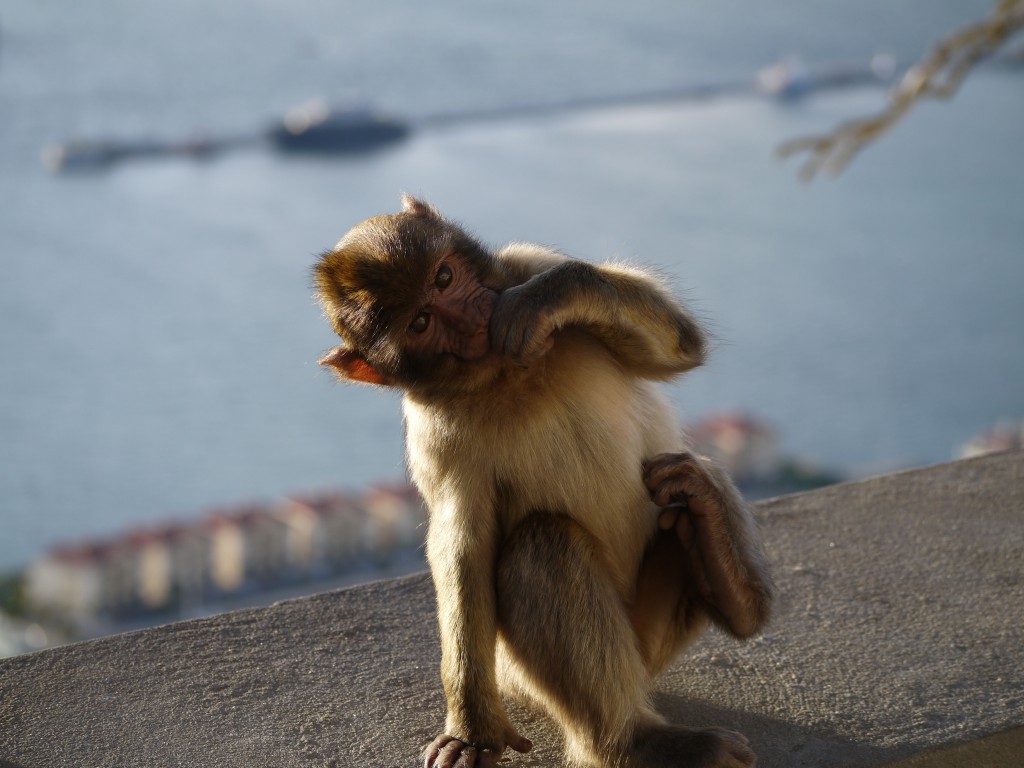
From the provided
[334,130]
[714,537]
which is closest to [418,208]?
[714,537]

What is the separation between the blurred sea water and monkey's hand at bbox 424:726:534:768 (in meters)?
25.1

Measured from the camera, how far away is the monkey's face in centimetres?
237

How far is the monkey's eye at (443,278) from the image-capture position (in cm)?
238

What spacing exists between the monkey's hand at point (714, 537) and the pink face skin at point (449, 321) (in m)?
Answer: 0.47

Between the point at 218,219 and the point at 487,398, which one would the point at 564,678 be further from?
the point at 218,219

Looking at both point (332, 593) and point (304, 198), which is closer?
point (332, 593)

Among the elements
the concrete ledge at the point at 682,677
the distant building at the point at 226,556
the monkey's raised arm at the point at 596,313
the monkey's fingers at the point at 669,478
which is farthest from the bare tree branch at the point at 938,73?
the distant building at the point at 226,556

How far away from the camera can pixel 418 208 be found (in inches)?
101

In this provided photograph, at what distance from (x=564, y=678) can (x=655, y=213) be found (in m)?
34.7

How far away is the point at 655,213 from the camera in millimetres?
36406

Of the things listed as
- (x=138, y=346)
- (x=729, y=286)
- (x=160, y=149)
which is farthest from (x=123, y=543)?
(x=729, y=286)

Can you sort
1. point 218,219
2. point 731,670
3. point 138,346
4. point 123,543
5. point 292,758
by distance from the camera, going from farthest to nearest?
point 218,219 < point 138,346 < point 123,543 < point 731,670 < point 292,758

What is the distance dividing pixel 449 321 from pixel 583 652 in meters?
0.68

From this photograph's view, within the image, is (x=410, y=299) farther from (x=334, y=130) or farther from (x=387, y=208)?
(x=334, y=130)
